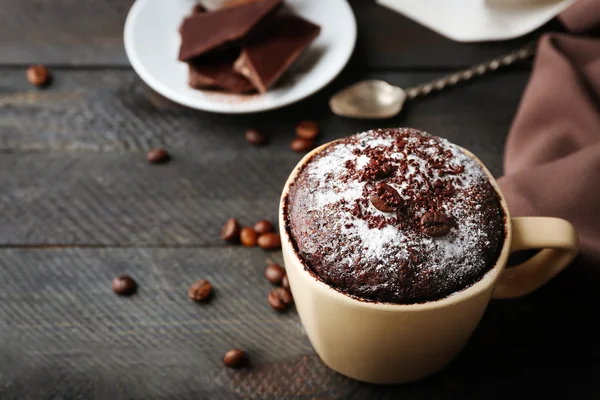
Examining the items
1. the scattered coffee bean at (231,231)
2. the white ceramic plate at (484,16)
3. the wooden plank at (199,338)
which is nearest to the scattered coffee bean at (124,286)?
the wooden plank at (199,338)

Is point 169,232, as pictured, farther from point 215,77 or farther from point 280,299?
point 215,77

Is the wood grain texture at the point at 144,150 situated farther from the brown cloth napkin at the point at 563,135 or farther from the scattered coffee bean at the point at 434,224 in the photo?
the scattered coffee bean at the point at 434,224

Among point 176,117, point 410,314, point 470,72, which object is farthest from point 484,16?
point 410,314

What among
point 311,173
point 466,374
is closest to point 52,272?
point 311,173

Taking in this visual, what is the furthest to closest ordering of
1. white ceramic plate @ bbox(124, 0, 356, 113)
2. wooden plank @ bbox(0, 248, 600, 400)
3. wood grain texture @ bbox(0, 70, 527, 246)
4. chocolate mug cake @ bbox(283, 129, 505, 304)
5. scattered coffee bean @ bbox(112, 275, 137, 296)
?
white ceramic plate @ bbox(124, 0, 356, 113) < wood grain texture @ bbox(0, 70, 527, 246) < scattered coffee bean @ bbox(112, 275, 137, 296) < wooden plank @ bbox(0, 248, 600, 400) < chocolate mug cake @ bbox(283, 129, 505, 304)

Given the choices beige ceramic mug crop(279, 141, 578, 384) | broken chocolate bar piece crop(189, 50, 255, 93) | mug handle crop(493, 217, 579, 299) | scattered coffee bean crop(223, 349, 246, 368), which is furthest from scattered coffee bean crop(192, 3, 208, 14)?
mug handle crop(493, 217, 579, 299)

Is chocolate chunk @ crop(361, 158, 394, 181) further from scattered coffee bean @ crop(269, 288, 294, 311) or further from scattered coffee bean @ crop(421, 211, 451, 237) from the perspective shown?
scattered coffee bean @ crop(269, 288, 294, 311)

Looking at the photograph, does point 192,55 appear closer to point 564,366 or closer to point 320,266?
point 320,266
